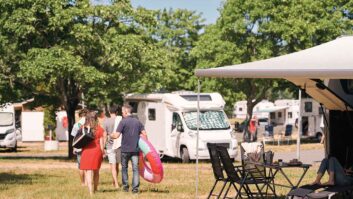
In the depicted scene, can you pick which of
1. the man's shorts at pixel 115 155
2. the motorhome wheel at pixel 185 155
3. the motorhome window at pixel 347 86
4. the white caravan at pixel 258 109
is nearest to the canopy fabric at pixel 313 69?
the motorhome window at pixel 347 86

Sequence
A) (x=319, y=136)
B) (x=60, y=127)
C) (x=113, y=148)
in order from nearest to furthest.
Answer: (x=113, y=148)
(x=319, y=136)
(x=60, y=127)

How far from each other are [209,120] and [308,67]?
1312 centimetres

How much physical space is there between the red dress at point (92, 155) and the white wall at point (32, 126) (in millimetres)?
28689

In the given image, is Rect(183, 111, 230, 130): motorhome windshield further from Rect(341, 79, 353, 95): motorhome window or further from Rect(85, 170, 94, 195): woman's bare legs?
Rect(341, 79, 353, 95): motorhome window

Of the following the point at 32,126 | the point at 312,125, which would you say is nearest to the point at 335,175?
the point at 312,125

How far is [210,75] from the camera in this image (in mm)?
9633

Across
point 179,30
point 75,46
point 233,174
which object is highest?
point 179,30

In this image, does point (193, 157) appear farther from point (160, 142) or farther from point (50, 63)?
point (50, 63)

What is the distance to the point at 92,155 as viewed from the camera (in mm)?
11281

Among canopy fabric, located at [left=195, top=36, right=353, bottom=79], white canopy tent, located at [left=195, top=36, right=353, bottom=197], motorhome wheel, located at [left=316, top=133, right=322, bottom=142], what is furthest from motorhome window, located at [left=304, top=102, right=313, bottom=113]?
canopy fabric, located at [left=195, top=36, right=353, bottom=79]

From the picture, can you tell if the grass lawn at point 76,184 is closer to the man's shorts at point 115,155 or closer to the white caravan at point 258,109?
the man's shorts at point 115,155

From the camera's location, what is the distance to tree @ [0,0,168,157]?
68.5 ft

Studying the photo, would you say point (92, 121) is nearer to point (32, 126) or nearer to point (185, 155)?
point (185, 155)

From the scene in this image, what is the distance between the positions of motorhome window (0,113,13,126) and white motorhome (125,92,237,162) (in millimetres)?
9287
